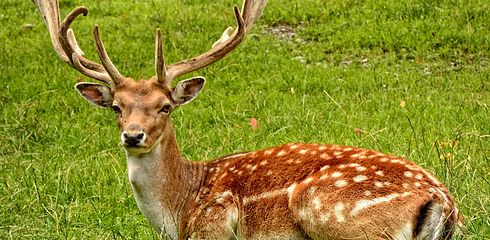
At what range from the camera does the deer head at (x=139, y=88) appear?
616 centimetres

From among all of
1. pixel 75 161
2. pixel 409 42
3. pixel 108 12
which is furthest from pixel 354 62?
pixel 75 161

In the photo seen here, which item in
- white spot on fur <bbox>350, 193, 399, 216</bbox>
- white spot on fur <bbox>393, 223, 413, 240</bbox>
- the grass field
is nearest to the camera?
white spot on fur <bbox>393, 223, 413, 240</bbox>

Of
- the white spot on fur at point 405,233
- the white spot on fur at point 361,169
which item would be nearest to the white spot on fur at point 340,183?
the white spot on fur at point 361,169

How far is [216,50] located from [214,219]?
1.28 metres

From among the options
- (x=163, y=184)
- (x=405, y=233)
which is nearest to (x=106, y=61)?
(x=163, y=184)

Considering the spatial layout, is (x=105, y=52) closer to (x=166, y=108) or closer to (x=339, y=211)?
(x=166, y=108)

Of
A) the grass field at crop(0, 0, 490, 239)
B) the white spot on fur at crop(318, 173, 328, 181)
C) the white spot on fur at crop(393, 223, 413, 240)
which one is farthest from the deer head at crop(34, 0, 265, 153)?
the white spot on fur at crop(393, 223, 413, 240)

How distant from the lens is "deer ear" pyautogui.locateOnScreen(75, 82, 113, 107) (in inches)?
260

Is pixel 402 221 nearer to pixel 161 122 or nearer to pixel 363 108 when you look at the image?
pixel 161 122

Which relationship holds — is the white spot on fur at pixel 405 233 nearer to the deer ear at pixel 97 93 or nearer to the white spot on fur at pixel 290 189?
the white spot on fur at pixel 290 189

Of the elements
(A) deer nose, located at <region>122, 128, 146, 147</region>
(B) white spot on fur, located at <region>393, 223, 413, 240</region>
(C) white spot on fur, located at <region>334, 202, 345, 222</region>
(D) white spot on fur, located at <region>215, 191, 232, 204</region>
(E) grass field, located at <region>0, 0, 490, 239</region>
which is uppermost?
(A) deer nose, located at <region>122, 128, 146, 147</region>

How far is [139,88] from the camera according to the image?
6379 millimetres

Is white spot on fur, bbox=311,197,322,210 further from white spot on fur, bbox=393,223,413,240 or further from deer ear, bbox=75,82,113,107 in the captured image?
deer ear, bbox=75,82,113,107

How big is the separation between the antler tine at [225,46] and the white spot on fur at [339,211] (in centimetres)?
150
